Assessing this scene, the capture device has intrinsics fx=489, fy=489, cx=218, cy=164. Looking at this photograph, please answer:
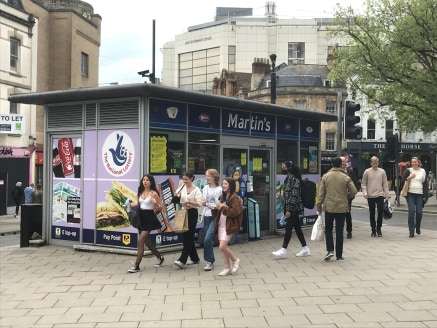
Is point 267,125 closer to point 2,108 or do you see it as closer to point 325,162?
point 2,108

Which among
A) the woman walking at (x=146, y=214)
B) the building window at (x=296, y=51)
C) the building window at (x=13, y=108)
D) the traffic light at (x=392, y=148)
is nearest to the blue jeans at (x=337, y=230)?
the woman walking at (x=146, y=214)

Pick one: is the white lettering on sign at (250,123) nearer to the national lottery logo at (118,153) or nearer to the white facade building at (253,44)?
the national lottery logo at (118,153)

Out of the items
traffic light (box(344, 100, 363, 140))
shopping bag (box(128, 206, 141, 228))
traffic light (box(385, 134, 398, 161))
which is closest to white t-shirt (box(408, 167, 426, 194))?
traffic light (box(344, 100, 363, 140))

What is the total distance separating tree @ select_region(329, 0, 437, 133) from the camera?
2150cm

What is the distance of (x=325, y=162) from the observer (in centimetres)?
4409

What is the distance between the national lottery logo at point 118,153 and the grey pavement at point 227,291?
1.63m

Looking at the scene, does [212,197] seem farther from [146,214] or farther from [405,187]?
[405,187]

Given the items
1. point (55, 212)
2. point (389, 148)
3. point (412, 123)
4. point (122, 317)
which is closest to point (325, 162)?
point (412, 123)

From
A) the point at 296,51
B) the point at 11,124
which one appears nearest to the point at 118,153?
the point at 11,124

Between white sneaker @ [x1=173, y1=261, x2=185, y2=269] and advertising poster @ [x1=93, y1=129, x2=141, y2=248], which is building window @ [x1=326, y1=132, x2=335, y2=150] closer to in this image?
advertising poster @ [x1=93, y1=129, x2=141, y2=248]

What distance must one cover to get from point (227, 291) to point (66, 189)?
515cm

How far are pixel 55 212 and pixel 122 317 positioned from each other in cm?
567

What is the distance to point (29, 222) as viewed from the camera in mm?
10516

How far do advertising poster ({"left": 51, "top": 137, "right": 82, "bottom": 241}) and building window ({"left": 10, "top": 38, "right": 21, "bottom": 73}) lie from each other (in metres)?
19.1
